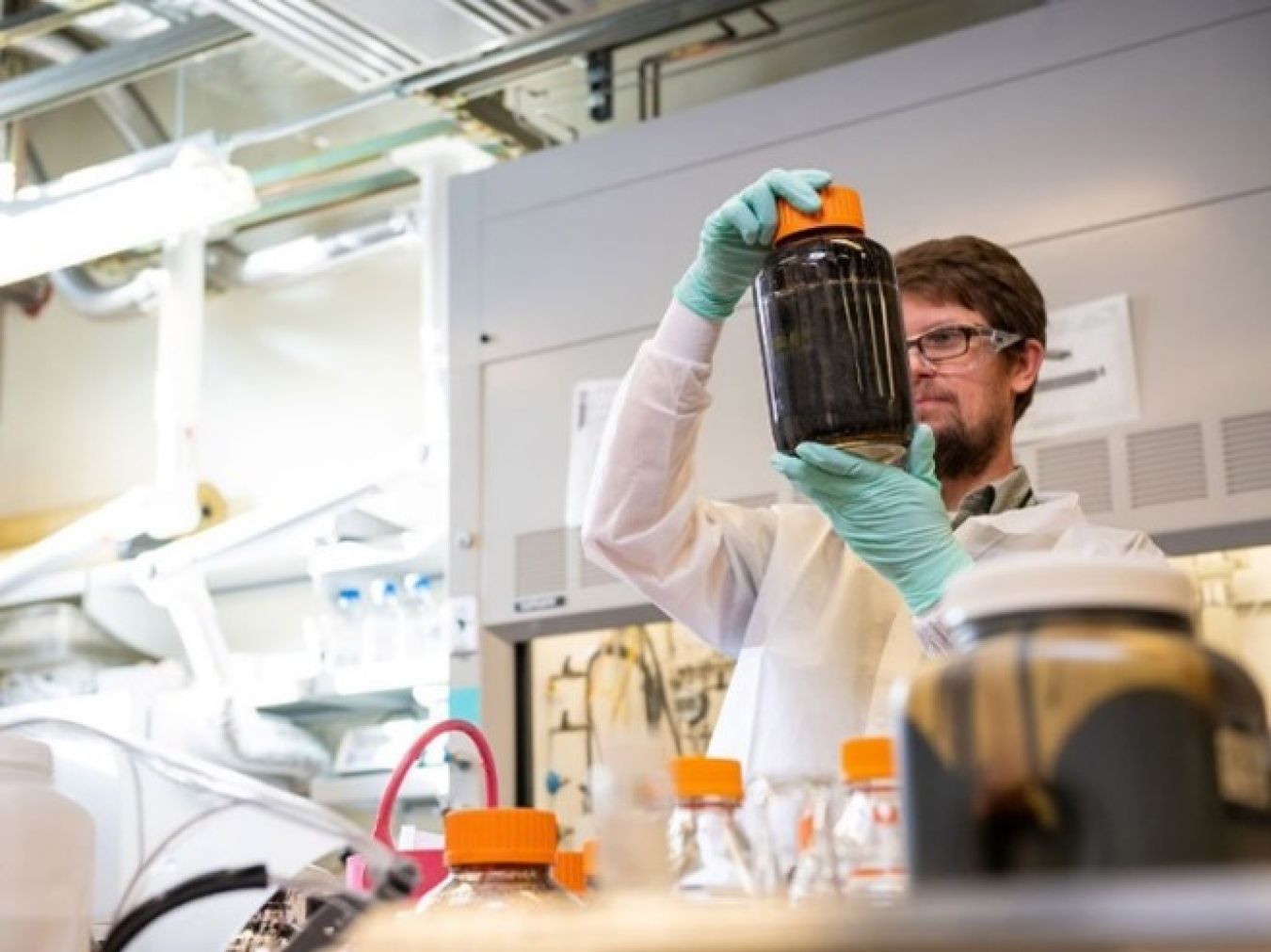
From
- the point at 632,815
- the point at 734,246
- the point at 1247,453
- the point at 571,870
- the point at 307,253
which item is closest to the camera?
the point at 632,815

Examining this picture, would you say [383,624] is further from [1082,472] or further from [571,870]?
[571,870]

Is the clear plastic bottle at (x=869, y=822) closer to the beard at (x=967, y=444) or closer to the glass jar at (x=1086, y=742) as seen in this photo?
the glass jar at (x=1086, y=742)

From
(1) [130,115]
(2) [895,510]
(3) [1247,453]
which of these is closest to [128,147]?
(1) [130,115]

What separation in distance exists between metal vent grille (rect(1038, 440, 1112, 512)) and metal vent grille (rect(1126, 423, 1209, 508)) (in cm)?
4

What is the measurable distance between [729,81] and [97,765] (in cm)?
251

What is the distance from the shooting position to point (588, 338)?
3.06 m

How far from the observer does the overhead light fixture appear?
3.04m

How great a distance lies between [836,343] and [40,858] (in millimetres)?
794

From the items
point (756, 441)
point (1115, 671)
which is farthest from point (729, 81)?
point (1115, 671)

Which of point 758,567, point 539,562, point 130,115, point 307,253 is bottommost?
point 758,567

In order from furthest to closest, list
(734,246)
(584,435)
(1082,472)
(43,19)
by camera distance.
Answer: (43,19), (584,435), (1082,472), (734,246)

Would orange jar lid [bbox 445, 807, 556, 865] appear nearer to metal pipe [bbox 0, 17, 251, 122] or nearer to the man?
the man

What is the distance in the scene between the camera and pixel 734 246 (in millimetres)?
1745

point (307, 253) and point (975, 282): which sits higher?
point (307, 253)
